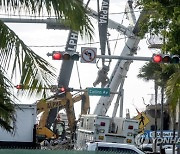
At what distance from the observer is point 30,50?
38.3 ft

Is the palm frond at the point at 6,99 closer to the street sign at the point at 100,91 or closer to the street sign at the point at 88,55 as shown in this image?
the street sign at the point at 88,55

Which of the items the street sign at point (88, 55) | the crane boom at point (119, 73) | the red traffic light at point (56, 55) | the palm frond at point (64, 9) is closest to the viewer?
the palm frond at point (64, 9)

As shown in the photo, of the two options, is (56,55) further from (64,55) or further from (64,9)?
(64,9)

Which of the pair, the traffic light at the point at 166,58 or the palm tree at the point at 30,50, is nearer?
the palm tree at the point at 30,50

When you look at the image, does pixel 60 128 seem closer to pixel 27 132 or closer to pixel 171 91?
pixel 27 132

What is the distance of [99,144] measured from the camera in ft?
70.0

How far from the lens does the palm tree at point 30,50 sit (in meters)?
11.5

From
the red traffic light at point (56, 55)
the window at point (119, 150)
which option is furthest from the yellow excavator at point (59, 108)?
the window at point (119, 150)

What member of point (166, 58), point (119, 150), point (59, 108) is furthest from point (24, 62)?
point (59, 108)

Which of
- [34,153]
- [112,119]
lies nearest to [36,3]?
[34,153]

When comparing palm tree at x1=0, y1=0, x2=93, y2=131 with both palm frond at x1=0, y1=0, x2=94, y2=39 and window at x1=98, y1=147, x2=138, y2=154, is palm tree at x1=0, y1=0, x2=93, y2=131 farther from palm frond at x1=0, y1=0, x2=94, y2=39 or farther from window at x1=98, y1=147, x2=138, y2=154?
window at x1=98, y1=147, x2=138, y2=154

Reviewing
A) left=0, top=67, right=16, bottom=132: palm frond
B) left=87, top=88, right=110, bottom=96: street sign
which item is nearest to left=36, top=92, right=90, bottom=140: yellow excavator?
left=87, top=88, right=110, bottom=96: street sign

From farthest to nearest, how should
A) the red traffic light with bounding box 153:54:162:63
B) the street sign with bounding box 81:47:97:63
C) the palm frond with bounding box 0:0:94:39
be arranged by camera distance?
the street sign with bounding box 81:47:97:63 → the red traffic light with bounding box 153:54:162:63 → the palm frond with bounding box 0:0:94:39

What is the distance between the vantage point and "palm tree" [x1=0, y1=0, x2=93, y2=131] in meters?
11.5
